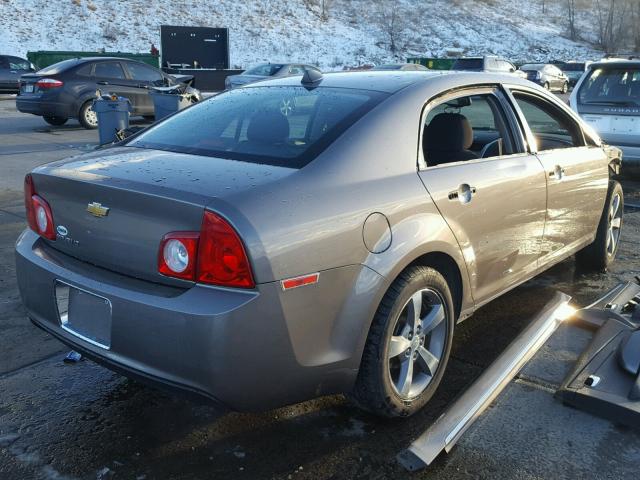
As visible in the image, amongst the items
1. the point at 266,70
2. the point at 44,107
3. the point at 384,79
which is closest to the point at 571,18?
the point at 266,70

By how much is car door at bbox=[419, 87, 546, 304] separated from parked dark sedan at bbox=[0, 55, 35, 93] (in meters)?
22.1

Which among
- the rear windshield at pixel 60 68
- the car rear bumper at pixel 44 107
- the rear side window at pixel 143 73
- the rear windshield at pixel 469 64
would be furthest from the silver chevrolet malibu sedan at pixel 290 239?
the rear windshield at pixel 469 64

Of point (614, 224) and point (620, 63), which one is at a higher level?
point (620, 63)

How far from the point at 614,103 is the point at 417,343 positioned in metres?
6.96

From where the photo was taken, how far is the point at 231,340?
2244 mm

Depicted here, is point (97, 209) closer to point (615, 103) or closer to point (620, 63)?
point (615, 103)

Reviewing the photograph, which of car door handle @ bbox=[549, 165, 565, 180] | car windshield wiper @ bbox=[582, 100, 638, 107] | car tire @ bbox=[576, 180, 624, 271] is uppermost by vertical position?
car windshield wiper @ bbox=[582, 100, 638, 107]

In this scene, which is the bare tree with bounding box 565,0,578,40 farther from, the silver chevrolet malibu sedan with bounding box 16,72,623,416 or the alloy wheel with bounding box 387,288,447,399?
the alloy wheel with bounding box 387,288,447,399

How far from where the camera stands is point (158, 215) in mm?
2406

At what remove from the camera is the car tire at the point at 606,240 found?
4961 millimetres

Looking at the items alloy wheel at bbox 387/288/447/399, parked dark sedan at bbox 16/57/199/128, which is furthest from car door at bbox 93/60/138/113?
alloy wheel at bbox 387/288/447/399

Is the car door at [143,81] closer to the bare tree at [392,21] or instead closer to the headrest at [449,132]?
the headrest at [449,132]

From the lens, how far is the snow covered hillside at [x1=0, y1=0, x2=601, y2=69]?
43031mm

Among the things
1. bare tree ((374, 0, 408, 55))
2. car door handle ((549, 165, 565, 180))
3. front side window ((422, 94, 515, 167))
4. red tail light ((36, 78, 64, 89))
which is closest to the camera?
front side window ((422, 94, 515, 167))
